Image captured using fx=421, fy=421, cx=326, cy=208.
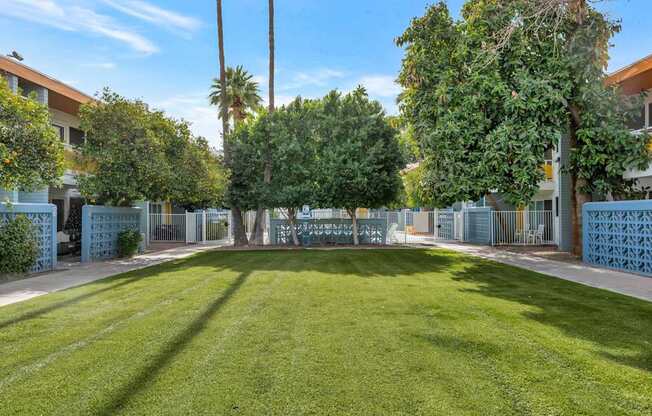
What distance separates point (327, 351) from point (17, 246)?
960 cm

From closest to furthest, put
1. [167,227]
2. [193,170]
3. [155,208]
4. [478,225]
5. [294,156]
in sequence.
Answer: [193,170] → [294,156] → [478,225] → [167,227] → [155,208]

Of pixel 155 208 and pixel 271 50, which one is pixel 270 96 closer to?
pixel 271 50

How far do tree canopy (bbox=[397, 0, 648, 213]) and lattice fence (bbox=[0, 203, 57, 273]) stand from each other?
11.7 metres

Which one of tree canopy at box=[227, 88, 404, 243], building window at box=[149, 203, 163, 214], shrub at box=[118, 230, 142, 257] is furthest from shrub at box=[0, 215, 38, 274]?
building window at box=[149, 203, 163, 214]

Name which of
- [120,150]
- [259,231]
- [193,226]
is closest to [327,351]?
[120,150]

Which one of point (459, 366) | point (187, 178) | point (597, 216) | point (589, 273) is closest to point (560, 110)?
point (597, 216)

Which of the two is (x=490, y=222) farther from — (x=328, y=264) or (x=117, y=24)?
(x=117, y=24)

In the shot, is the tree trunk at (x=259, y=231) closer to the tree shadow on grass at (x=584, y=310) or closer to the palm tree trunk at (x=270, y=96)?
the palm tree trunk at (x=270, y=96)

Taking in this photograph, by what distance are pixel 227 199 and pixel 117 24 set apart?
830 centimetres

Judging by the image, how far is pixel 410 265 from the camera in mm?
12820

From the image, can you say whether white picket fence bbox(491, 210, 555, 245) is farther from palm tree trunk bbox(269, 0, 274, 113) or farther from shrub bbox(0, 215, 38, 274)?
shrub bbox(0, 215, 38, 274)

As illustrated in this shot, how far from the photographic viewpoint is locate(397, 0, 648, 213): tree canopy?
12.7 meters

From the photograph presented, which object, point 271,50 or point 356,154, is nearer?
point 356,154

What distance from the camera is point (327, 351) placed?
474 centimetres
